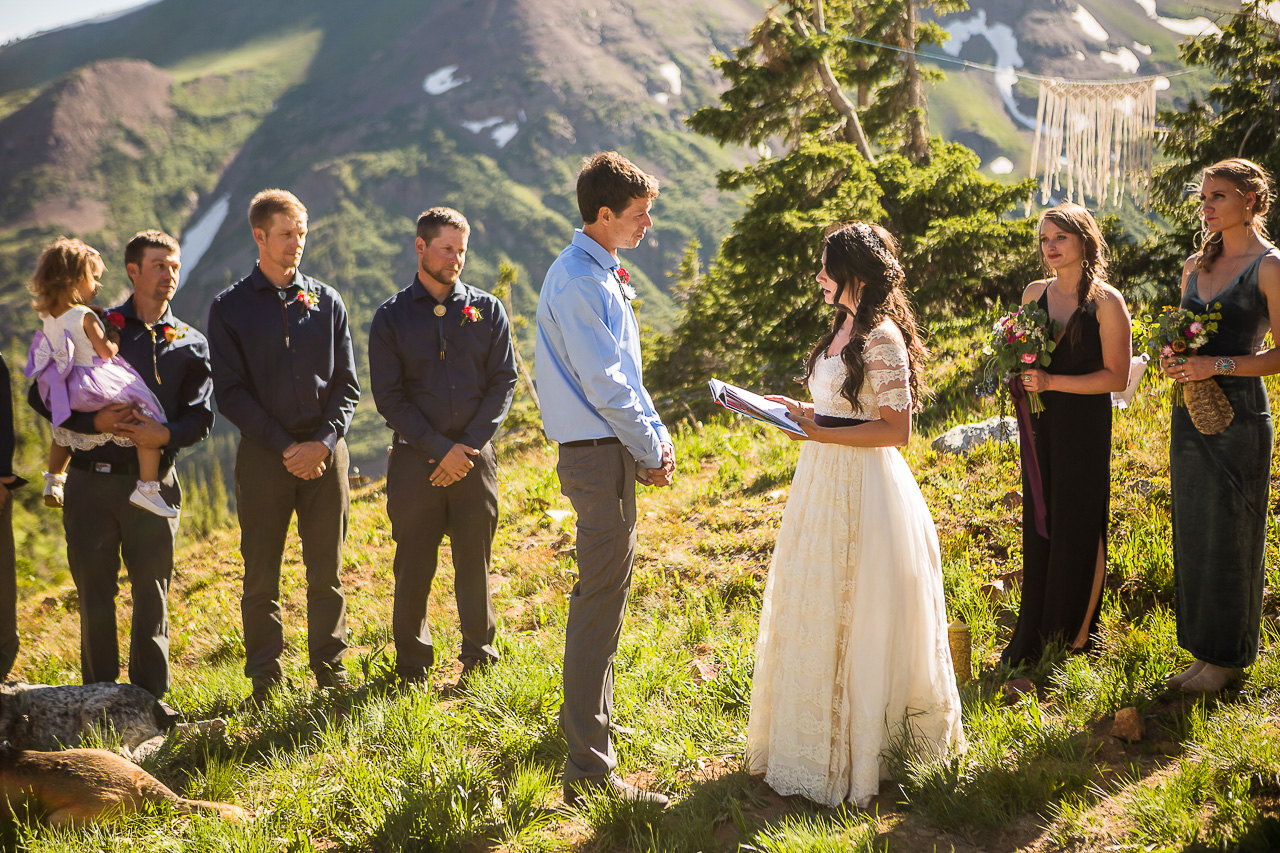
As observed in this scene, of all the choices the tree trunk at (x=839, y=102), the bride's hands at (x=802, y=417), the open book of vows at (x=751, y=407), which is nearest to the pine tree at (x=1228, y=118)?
the tree trunk at (x=839, y=102)

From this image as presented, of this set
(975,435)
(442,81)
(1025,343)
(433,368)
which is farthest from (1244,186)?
(442,81)

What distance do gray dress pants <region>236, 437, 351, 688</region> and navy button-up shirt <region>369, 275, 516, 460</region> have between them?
0.44 meters

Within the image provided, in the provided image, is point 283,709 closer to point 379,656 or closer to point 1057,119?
point 379,656

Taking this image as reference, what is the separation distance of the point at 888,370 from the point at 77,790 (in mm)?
3820

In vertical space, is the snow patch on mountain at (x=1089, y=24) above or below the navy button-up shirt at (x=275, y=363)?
above

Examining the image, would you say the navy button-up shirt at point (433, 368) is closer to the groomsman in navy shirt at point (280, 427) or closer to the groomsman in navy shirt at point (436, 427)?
the groomsman in navy shirt at point (436, 427)

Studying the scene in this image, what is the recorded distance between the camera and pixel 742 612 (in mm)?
5270

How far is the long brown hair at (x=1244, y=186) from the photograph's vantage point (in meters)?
3.57

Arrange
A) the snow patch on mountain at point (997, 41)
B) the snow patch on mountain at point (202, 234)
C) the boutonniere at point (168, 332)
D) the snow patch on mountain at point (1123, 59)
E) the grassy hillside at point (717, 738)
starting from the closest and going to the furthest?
the grassy hillside at point (717, 738) → the boutonniere at point (168, 332) → the snow patch on mountain at point (1123, 59) → the snow patch on mountain at point (997, 41) → the snow patch on mountain at point (202, 234)

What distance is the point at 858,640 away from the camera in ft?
10.6

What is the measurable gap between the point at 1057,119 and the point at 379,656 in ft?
35.4

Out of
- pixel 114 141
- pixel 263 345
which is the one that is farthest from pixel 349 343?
pixel 114 141

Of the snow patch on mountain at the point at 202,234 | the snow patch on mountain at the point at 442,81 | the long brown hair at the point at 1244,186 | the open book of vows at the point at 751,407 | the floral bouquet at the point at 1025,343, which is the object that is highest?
the snow patch on mountain at the point at 442,81

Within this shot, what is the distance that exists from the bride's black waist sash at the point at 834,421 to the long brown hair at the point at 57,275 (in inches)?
165
